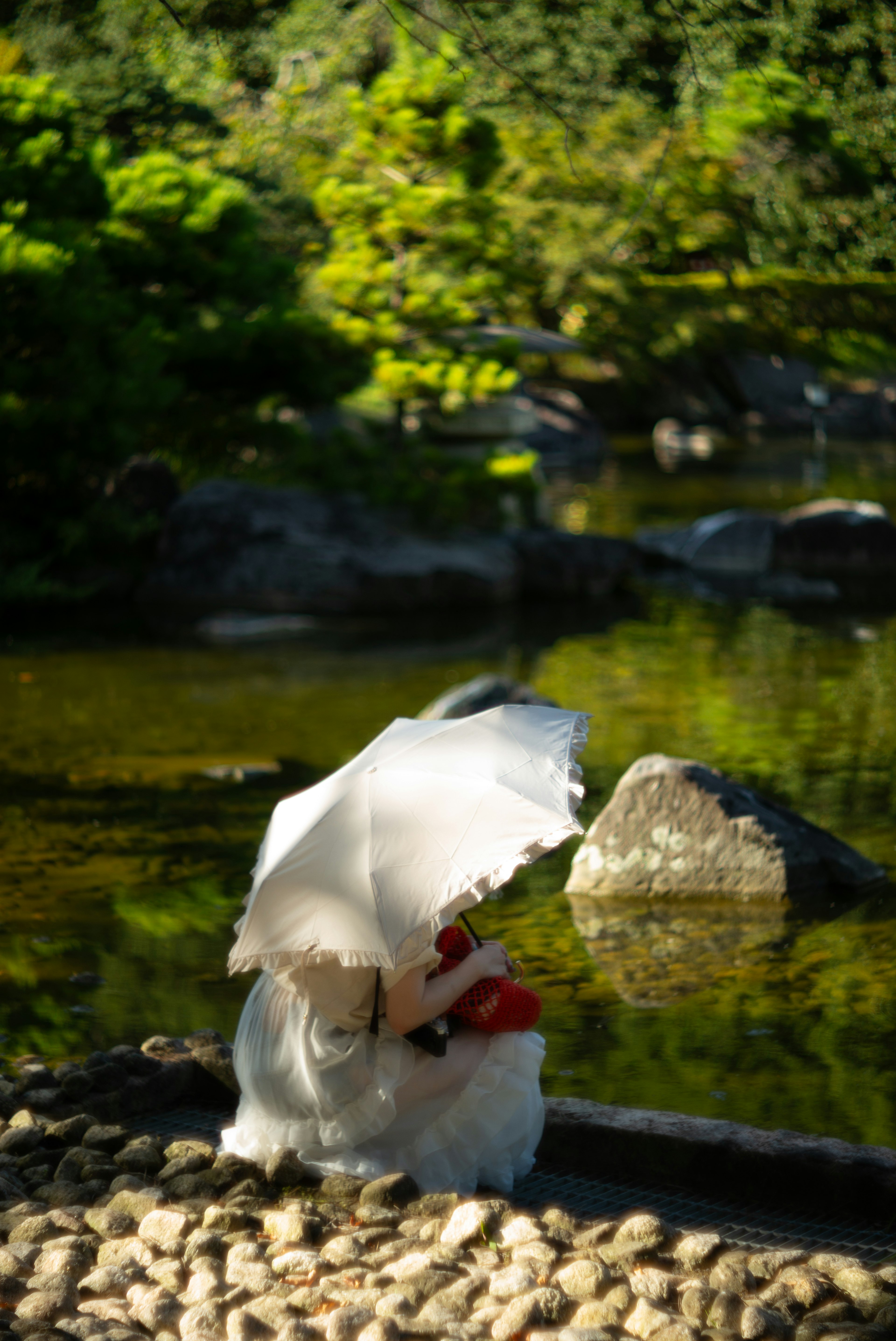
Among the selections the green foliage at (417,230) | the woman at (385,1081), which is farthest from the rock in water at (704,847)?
the green foliage at (417,230)

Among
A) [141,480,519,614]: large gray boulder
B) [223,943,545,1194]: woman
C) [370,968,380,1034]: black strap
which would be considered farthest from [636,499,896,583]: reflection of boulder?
[370,968,380,1034]: black strap

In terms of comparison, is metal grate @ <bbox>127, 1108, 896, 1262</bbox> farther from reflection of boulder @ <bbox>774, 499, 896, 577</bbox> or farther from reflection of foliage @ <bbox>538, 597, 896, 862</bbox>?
reflection of boulder @ <bbox>774, 499, 896, 577</bbox>

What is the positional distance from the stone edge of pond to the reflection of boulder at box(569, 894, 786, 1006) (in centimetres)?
121

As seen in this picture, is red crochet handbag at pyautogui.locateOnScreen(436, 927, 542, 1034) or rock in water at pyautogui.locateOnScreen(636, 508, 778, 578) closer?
red crochet handbag at pyautogui.locateOnScreen(436, 927, 542, 1034)

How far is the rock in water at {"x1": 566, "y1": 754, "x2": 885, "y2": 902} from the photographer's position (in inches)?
207

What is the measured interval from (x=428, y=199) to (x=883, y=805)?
7929 mm

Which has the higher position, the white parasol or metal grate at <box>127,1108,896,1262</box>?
the white parasol

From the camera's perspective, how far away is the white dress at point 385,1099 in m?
2.96

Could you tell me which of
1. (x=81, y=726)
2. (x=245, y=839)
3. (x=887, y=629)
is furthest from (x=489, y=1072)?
(x=887, y=629)

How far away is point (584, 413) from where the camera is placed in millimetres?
26531

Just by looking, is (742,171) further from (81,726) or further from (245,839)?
(245,839)

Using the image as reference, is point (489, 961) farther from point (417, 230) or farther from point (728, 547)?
point (728, 547)

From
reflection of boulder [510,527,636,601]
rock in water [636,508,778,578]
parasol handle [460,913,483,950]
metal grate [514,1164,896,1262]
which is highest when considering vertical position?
parasol handle [460,913,483,950]

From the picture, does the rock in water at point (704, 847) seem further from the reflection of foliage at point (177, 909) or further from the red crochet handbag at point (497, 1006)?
the red crochet handbag at point (497, 1006)
